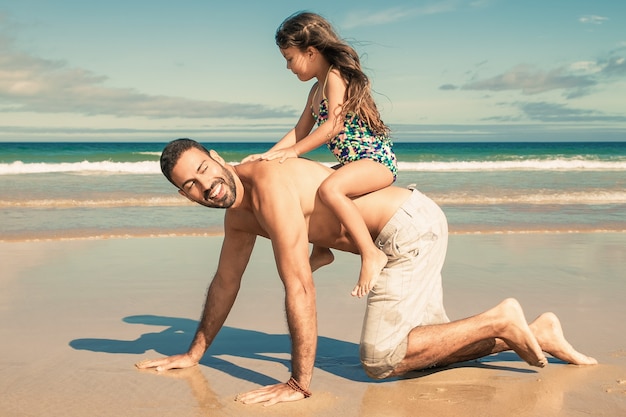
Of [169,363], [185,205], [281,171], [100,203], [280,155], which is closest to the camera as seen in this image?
[281,171]

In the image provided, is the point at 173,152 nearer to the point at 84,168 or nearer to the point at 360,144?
the point at 360,144

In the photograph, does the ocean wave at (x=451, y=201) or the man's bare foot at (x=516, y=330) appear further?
the ocean wave at (x=451, y=201)

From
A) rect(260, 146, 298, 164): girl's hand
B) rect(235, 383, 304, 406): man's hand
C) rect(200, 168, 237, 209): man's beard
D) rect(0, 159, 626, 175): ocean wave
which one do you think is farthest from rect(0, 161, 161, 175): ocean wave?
rect(235, 383, 304, 406): man's hand

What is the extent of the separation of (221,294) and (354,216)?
3.06 ft

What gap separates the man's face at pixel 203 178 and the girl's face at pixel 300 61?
1.07 meters

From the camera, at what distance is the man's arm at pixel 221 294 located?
13.3ft

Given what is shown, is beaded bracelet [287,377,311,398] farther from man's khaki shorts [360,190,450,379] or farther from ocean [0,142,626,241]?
ocean [0,142,626,241]

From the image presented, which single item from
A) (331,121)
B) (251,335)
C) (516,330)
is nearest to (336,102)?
(331,121)

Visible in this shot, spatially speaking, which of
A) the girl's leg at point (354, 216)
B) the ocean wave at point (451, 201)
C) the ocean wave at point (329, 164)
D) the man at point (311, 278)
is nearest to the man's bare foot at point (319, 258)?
the man at point (311, 278)

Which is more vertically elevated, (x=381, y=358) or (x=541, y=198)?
(x=381, y=358)

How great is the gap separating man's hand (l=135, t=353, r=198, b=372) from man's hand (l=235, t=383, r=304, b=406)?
2.06 feet

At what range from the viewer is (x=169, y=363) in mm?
4113

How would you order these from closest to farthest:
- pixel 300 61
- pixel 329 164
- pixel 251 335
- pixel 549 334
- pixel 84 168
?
pixel 549 334
pixel 300 61
pixel 251 335
pixel 84 168
pixel 329 164

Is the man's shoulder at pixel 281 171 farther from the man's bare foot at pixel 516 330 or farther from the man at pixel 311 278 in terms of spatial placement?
the man's bare foot at pixel 516 330
